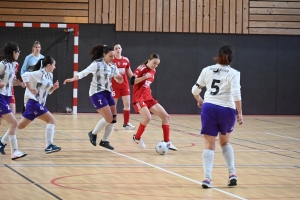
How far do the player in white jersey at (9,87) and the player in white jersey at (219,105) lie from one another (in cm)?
320

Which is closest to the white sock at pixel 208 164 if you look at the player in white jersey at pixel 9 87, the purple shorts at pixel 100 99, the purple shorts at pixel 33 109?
the player in white jersey at pixel 9 87

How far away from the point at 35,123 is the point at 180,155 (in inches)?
242

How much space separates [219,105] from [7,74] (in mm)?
3763

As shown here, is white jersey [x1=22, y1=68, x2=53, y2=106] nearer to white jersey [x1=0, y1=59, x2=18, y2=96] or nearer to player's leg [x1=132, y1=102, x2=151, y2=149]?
white jersey [x1=0, y1=59, x2=18, y2=96]

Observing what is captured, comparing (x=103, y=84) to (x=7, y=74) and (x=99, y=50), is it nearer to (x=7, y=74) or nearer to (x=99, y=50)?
(x=99, y=50)

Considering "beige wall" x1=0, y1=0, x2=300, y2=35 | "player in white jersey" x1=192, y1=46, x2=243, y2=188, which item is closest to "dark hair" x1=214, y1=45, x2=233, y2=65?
"player in white jersey" x1=192, y1=46, x2=243, y2=188

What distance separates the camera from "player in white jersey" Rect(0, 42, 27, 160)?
930 cm

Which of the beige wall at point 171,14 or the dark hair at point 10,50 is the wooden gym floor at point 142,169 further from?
the beige wall at point 171,14

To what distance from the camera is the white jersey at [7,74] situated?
9477mm

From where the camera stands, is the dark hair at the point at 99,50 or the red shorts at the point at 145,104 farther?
the red shorts at the point at 145,104

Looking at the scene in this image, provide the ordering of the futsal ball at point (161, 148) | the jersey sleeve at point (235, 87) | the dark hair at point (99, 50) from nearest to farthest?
1. the jersey sleeve at point (235, 87)
2. the futsal ball at point (161, 148)
3. the dark hair at point (99, 50)

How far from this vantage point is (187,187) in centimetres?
734

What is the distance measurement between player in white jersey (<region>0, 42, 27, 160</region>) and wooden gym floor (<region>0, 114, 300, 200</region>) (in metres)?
0.24

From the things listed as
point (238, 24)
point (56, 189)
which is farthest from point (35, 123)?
point (56, 189)
